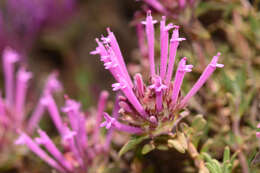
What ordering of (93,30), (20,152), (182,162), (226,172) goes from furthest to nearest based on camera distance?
(93,30)
(20,152)
(182,162)
(226,172)

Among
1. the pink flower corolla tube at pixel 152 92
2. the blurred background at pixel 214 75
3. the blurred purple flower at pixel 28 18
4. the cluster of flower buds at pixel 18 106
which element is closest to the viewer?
the pink flower corolla tube at pixel 152 92

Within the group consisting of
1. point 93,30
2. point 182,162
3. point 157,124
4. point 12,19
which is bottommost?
point 182,162

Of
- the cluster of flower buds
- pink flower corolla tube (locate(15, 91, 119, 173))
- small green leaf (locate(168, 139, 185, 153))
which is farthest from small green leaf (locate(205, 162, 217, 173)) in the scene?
the cluster of flower buds

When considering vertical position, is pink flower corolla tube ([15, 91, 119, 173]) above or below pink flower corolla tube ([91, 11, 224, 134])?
below

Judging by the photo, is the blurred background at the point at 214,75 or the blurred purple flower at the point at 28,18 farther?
the blurred purple flower at the point at 28,18

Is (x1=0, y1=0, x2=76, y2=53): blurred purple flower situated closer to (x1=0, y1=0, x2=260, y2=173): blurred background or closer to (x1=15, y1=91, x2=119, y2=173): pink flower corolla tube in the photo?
(x1=0, y1=0, x2=260, y2=173): blurred background

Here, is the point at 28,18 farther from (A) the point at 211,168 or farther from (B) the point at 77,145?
(A) the point at 211,168

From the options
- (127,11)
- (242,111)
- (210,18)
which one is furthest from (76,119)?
(127,11)

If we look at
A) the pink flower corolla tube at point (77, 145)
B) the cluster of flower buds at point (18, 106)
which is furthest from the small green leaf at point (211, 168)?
the cluster of flower buds at point (18, 106)

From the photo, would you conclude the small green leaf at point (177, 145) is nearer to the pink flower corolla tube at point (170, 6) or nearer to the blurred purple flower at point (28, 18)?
the pink flower corolla tube at point (170, 6)

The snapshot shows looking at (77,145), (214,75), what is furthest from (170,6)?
(77,145)

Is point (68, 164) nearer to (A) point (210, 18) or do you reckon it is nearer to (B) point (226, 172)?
(B) point (226, 172)
